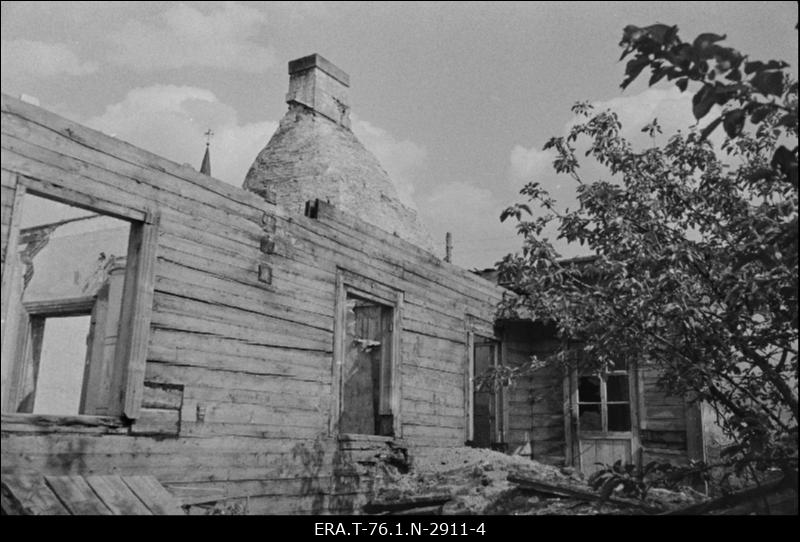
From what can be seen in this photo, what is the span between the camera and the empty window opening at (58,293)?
36.5 feet

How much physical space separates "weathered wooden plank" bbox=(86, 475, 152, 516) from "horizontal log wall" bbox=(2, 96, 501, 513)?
183 millimetres

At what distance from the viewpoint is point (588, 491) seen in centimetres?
808

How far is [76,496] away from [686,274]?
5056 millimetres

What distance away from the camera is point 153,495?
6.05 m

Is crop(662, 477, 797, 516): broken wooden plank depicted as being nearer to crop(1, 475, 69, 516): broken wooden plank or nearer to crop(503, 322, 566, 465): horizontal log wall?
crop(1, 475, 69, 516): broken wooden plank

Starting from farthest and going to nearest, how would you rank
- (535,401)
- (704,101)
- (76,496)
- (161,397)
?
→ 1. (535,401)
2. (161,397)
3. (76,496)
4. (704,101)

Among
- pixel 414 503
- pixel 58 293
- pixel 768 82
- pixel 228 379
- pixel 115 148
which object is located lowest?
pixel 414 503

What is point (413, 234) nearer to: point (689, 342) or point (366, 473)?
point (366, 473)

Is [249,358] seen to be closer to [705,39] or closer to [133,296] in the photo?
[133,296]

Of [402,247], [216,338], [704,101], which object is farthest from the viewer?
[402,247]

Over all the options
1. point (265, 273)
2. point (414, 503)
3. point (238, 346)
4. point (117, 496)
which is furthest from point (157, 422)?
point (414, 503)

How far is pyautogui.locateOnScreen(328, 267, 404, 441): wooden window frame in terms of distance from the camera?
869 centimetres
